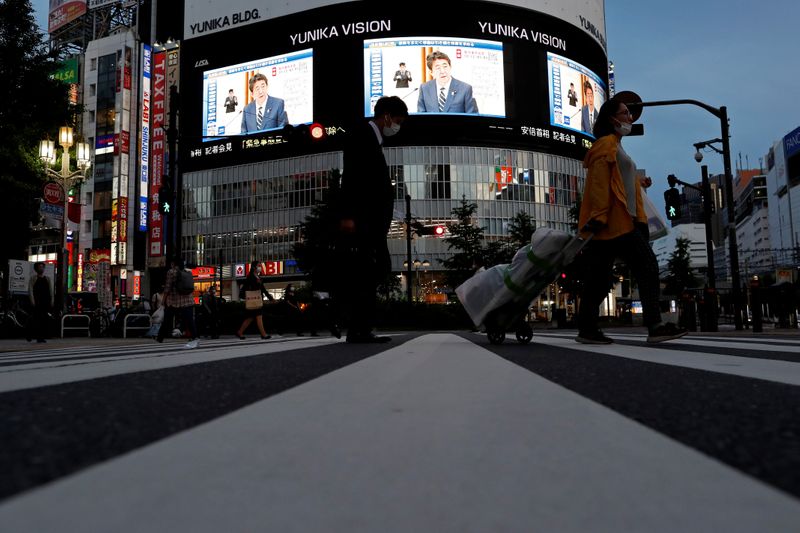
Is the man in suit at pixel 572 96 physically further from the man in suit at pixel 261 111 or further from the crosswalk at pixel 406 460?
the crosswalk at pixel 406 460

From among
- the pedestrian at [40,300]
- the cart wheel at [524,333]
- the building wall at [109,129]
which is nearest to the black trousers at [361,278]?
the cart wheel at [524,333]

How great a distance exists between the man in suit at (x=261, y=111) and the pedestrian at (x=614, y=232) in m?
48.7

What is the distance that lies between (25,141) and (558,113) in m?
43.0

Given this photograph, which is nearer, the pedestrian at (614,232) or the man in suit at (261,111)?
the pedestrian at (614,232)

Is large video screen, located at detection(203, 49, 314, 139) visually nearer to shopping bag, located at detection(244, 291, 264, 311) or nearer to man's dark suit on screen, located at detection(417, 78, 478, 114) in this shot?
man's dark suit on screen, located at detection(417, 78, 478, 114)

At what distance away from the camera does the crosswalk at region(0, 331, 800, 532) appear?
48 cm

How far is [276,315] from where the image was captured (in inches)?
801

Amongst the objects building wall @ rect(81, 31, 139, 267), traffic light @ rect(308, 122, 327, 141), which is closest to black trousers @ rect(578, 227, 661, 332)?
traffic light @ rect(308, 122, 327, 141)

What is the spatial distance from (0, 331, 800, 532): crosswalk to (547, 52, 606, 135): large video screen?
53282 mm

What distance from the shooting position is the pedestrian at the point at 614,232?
429 cm

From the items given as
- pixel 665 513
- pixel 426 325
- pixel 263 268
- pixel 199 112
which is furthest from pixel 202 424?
pixel 199 112

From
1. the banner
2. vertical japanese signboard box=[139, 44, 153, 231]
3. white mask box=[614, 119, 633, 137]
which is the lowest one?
white mask box=[614, 119, 633, 137]

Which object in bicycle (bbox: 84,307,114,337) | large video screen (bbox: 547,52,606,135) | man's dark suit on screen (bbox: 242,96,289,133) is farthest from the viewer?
large video screen (bbox: 547,52,606,135)

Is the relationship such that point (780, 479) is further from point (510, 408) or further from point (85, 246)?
point (85, 246)
